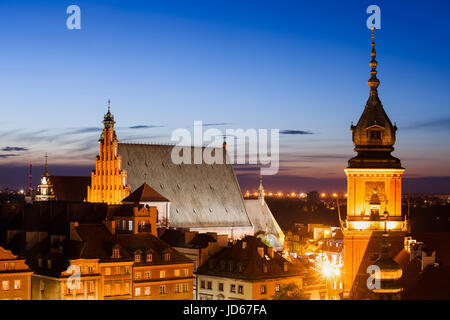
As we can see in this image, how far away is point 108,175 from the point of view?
308ft

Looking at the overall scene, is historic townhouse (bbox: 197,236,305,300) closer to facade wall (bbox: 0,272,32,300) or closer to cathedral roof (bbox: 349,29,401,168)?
facade wall (bbox: 0,272,32,300)

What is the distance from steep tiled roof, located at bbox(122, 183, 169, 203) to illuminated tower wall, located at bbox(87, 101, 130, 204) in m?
2.79

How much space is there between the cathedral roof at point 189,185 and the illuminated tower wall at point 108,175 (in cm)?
158

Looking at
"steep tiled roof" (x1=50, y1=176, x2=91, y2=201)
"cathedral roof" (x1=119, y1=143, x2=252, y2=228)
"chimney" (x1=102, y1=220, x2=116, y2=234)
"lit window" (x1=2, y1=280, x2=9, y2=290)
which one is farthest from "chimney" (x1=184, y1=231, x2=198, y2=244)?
"steep tiled roof" (x1=50, y1=176, x2=91, y2=201)

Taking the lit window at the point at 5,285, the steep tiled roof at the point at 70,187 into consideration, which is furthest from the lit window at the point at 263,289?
the steep tiled roof at the point at 70,187

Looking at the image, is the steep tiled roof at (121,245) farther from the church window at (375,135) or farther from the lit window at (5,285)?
the church window at (375,135)

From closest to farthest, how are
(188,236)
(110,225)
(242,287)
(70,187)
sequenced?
(242,287), (110,225), (188,236), (70,187)

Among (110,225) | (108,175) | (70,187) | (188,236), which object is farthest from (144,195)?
(110,225)

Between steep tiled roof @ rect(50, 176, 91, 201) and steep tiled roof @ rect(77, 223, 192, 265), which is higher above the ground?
steep tiled roof @ rect(50, 176, 91, 201)

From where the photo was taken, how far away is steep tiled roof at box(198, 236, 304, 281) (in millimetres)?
67625

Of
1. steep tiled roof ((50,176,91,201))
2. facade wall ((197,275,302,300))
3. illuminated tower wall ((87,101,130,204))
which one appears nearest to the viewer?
facade wall ((197,275,302,300))

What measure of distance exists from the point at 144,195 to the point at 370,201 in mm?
40146

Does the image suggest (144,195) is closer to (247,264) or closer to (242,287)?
(247,264)
